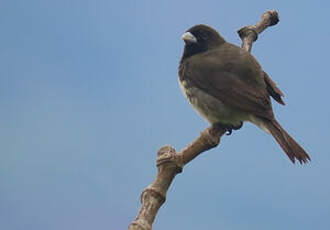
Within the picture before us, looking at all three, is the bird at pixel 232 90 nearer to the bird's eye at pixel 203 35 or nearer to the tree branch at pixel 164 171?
the bird's eye at pixel 203 35

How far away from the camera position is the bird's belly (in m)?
4.21

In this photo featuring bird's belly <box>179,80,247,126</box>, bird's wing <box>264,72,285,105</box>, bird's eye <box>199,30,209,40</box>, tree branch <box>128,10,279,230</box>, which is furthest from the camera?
bird's eye <box>199,30,209,40</box>

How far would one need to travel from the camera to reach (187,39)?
4.95 metres

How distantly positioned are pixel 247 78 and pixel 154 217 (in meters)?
2.20

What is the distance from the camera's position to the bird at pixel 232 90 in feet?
13.4

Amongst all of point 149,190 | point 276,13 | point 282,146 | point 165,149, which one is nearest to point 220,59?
point 276,13

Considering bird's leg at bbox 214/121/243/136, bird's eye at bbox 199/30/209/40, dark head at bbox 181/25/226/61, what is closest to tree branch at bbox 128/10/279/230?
bird's leg at bbox 214/121/243/136

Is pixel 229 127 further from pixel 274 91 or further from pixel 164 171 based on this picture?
pixel 164 171

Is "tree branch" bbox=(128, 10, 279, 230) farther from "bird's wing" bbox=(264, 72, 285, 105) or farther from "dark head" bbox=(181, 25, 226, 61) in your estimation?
"dark head" bbox=(181, 25, 226, 61)

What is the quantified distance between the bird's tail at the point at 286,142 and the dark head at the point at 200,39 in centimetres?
125

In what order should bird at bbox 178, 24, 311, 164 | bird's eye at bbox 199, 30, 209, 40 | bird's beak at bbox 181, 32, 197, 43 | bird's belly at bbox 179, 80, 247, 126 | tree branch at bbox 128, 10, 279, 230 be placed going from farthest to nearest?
bird's eye at bbox 199, 30, 209, 40 → bird's beak at bbox 181, 32, 197, 43 → bird's belly at bbox 179, 80, 247, 126 → bird at bbox 178, 24, 311, 164 → tree branch at bbox 128, 10, 279, 230

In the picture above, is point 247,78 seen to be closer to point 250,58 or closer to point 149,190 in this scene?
point 250,58

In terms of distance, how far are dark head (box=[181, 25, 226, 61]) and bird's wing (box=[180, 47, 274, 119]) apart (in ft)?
1.26

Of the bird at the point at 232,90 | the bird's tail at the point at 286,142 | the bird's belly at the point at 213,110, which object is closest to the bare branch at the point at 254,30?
the bird at the point at 232,90
